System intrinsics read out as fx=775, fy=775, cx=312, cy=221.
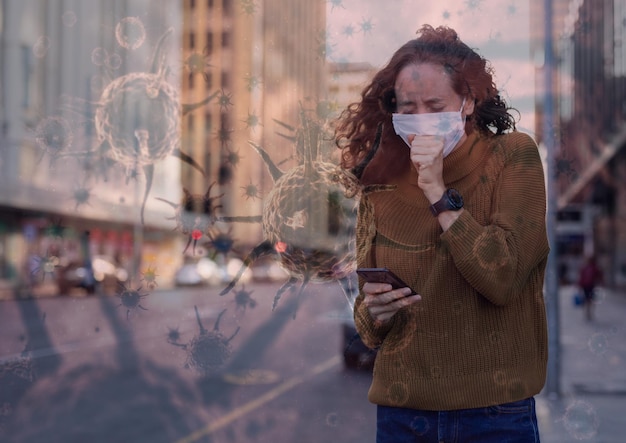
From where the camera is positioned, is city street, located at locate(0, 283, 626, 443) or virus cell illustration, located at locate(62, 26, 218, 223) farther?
city street, located at locate(0, 283, 626, 443)

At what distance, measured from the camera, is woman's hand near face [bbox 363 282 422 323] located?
1523 millimetres

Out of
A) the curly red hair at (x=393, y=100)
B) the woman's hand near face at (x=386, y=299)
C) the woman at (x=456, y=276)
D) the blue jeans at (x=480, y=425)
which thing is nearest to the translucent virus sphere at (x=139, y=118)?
the curly red hair at (x=393, y=100)

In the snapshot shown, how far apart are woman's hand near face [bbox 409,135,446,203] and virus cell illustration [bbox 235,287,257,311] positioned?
941mm

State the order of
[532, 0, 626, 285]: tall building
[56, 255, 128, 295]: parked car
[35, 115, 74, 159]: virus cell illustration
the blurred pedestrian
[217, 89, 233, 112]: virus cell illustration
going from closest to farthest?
[217, 89, 233, 112]: virus cell illustration → [56, 255, 128, 295]: parked car → [35, 115, 74, 159]: virus cell illustration → [532, 0, 626, 285]: tall building → the blurred pedestrian

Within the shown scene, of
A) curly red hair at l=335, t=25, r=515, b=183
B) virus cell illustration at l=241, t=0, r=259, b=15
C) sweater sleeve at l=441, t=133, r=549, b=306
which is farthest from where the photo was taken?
virus cell illustration at l=241, t=0, r=259, b=15

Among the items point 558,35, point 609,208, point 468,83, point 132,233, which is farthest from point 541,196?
point 609,208

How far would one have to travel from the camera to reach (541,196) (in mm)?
1578

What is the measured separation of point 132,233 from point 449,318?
151 cm

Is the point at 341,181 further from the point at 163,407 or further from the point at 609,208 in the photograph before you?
the point at 609,208

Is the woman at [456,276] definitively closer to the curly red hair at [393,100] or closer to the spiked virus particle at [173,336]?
the curly red hair at [393,100]

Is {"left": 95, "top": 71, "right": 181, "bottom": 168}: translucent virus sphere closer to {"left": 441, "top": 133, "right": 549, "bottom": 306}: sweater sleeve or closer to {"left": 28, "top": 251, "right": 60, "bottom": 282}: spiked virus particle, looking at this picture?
{"left": 28, "top": 251, "right": 60, "bottom": 282}: spiked virus particle

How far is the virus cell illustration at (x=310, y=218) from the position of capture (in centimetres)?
209

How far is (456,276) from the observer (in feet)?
5.24

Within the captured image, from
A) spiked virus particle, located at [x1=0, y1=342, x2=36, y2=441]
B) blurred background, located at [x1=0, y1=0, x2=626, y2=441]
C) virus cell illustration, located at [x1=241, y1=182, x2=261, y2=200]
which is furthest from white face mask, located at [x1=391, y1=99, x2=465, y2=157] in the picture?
spiked virus particle, located at [x1=0, y1=342, x2=36, y2=441]
